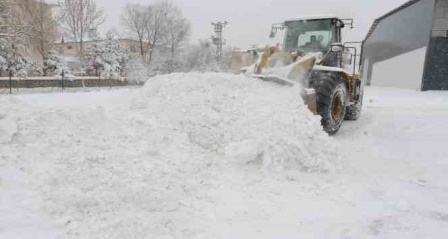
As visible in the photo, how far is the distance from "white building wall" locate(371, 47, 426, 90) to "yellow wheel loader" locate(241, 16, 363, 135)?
1314 centimetres

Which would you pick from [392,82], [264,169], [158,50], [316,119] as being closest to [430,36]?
[392,82]

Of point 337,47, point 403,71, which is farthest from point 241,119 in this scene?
point 403,71

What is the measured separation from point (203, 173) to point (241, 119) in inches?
46.7

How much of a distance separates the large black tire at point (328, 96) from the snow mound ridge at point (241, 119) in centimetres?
97

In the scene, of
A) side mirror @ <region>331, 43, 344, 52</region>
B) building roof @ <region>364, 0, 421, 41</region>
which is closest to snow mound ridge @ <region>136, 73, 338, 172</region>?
side mirror @ <region>331, 43, 344, 52</region>

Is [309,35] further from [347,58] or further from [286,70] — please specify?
[286,70]

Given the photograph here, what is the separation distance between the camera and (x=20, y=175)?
3705mm

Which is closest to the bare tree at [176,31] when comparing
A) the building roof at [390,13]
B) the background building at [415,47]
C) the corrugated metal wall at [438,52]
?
the building roof at [390,13]

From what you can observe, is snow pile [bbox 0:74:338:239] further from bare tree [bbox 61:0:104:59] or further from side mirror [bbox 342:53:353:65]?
bare tree [bbox 61:0:104:59]

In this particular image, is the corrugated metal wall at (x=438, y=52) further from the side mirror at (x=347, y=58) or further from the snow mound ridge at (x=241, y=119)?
the snow mound ridge at (x=241, y=119)

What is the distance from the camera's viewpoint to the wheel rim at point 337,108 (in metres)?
7.65

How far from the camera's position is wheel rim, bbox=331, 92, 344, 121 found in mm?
7649

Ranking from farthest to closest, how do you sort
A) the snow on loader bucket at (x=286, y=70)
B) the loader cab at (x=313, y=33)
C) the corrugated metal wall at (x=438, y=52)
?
the corrugated metal wall at (x=438, y=52)
the loader cab at (x=313, y=33)
the snow on loader bucket at (x=286, y=70)

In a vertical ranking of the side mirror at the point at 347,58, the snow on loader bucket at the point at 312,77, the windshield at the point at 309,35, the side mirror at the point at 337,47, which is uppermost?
the windshield at the point at 309,35
